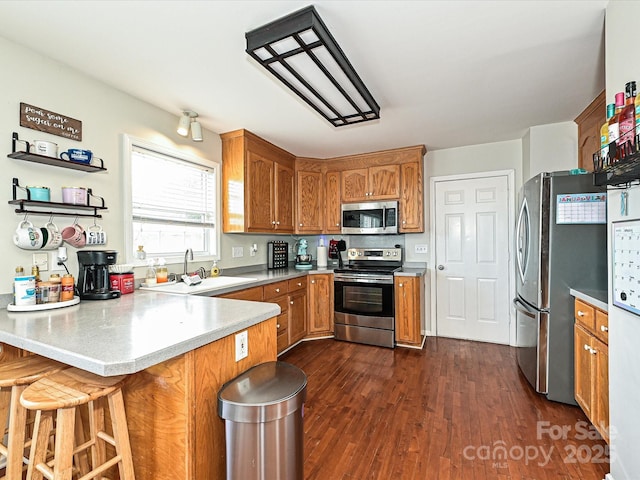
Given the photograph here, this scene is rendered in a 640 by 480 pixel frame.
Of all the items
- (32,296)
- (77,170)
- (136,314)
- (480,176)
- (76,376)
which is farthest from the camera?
(480,176)

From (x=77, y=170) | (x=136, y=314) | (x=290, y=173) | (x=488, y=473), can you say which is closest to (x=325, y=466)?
(x=488, y=473)

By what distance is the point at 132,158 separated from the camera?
2377 mm

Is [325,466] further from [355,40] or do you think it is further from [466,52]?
[466,52]

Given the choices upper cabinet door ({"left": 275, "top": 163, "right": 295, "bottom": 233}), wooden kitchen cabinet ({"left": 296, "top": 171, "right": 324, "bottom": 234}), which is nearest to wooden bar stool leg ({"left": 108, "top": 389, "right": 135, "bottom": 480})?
upper cabinet door ({"left": 275, "top": 163, "right": 295, "bottom": 233})

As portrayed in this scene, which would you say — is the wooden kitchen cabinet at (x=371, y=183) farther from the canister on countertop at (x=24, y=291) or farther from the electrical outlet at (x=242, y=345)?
the canister on countertop at (x=24, y=291)

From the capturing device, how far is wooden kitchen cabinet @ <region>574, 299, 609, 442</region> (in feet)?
5.72

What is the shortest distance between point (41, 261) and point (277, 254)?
235 cm

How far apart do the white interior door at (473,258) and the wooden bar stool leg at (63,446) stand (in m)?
3.72

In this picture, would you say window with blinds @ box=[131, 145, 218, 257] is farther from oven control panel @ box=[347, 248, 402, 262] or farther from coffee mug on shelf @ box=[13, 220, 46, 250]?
oven control panel @ box=[347, 248, 402, 262]

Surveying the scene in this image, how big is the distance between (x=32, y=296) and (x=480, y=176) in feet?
13.8

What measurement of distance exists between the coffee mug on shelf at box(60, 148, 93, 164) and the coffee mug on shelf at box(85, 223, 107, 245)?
45cm

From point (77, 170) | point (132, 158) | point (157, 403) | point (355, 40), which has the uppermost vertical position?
point (355, 40)

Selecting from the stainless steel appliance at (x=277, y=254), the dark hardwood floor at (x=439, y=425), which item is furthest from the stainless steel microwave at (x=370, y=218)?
the dark hardwood floor at (x=439, y=425)

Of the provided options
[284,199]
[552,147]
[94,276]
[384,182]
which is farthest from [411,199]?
[94,276]
